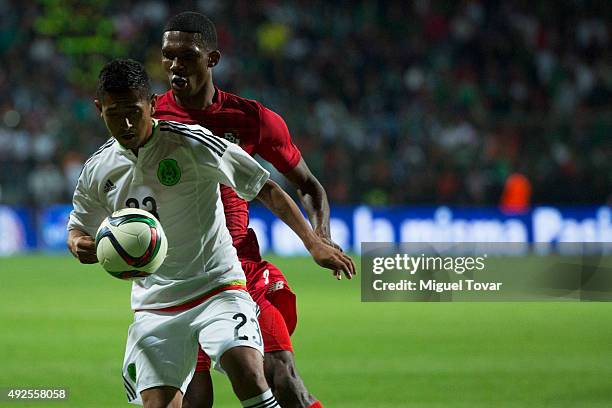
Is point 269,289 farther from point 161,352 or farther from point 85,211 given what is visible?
point 85,211

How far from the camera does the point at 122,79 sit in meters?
4.36

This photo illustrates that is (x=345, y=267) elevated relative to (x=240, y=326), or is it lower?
elevated

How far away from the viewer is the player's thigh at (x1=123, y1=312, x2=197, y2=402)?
176 inches

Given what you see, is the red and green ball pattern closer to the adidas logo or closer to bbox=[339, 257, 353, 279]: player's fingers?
the adidas logo

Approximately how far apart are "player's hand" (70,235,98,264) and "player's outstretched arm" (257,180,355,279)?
0.80 metres

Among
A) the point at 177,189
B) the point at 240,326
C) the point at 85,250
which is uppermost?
the point at 177,189

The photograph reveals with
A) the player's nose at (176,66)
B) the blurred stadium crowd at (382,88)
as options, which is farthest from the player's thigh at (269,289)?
the blurred stadium crowd at (382,88)

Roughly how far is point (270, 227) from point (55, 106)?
5524 mm

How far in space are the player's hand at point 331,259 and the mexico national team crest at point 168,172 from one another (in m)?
0.66

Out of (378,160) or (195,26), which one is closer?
(195,26)

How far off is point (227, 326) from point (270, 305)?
838 millimetres

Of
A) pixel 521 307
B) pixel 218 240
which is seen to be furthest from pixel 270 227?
pixel 218 240

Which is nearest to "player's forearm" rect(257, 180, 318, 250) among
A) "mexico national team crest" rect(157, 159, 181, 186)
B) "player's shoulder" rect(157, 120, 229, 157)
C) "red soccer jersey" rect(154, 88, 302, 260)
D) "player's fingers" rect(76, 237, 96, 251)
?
"player's shoulder" rect(157, 120, 229, 157)

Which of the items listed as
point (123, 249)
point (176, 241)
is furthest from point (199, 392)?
point (123, 249)
